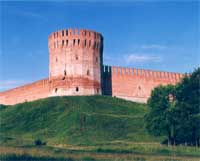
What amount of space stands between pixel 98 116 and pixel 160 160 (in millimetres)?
22645

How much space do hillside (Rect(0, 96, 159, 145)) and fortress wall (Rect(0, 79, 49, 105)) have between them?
6.91m

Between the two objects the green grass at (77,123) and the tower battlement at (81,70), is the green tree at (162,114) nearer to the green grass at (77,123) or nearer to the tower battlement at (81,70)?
the green grass at (77,123)

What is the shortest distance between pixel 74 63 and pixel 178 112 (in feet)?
Result: 66.3

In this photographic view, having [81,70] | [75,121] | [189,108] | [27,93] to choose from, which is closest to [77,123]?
[75,121]

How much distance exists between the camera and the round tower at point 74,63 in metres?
48.8

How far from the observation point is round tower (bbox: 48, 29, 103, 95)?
4878cm

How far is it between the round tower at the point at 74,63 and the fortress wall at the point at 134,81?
340 cm

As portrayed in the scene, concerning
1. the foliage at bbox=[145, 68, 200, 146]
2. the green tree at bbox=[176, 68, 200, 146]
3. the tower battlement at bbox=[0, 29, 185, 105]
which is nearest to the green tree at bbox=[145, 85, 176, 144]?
the foliage at bbox=[145, 68, 200, 146]

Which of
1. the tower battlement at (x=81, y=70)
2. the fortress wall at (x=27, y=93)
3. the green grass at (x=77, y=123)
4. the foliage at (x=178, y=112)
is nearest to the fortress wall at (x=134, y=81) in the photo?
the tower battlement at (x=81, y=70)

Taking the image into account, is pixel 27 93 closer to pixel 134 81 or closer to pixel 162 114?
pixel 134 81

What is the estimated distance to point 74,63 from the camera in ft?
160

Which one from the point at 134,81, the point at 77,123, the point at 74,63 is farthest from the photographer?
the point at 134,81

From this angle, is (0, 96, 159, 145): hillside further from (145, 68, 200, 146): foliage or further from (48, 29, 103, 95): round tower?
(145, 68, 200, 146): foliage

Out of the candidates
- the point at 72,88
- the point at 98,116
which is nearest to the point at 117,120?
the point at 98,116
